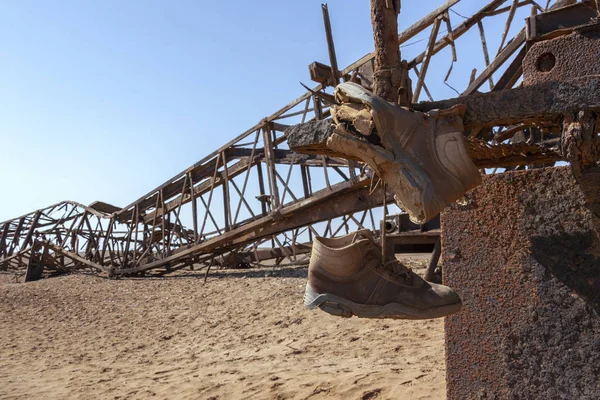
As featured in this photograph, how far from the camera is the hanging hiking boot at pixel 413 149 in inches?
90.7

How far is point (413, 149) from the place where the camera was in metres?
2.34

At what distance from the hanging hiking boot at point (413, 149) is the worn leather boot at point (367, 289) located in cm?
57

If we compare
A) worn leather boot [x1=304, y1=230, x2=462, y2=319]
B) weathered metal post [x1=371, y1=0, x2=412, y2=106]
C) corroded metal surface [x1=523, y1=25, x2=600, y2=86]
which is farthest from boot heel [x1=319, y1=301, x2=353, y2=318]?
corroded metal surface [x1=523, y1=25, x2=600, y2=86]

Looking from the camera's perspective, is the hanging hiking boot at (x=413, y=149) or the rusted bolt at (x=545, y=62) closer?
the hanging hiking boot at (x=413, y=149)

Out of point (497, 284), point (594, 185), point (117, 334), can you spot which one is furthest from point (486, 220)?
point (117, 334)

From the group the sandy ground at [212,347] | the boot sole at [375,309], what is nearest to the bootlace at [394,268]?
the boot sole at [375,309]

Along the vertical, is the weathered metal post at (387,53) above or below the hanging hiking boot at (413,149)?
above

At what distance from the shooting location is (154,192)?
14.3 metres

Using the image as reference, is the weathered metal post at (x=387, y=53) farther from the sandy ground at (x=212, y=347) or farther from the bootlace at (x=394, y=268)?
the sandy ground at (x=212, y=347)

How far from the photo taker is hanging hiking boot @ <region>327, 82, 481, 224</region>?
230cm

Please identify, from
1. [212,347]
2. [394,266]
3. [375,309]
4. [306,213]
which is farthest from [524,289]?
[306,213]

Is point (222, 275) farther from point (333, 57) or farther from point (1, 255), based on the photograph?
point (1, 255)

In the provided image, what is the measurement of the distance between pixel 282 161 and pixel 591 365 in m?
8.48

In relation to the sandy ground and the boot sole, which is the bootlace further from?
the sandy ground
